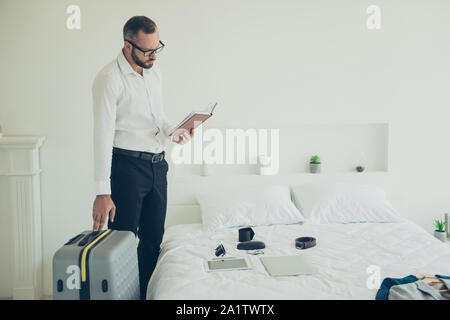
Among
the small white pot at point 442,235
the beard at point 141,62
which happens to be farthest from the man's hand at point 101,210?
the small white pot at point 442,235

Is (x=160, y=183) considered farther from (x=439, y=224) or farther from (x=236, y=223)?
(x=439, y=224)

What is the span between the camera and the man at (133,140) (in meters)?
1.98

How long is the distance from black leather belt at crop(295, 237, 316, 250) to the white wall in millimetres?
1046

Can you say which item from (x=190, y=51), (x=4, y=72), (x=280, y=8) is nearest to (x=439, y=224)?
(x=280, y=8)

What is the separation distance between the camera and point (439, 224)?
304cm

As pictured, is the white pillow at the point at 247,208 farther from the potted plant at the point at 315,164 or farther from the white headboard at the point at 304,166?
the potted plant at the point at 315,164

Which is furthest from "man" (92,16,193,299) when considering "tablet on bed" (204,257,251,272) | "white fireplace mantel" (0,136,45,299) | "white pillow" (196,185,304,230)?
"white fireplace mantel" (0,136,45,299)

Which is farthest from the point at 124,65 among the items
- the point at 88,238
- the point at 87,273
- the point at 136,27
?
the point at 87,273

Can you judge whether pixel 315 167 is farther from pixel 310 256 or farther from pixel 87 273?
pixel 87 273

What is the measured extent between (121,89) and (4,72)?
50.2 inches

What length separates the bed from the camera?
5.90 feet

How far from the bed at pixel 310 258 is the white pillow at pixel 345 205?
0.17ft

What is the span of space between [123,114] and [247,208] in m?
1.06

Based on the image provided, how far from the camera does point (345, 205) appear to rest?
283 centimetres
